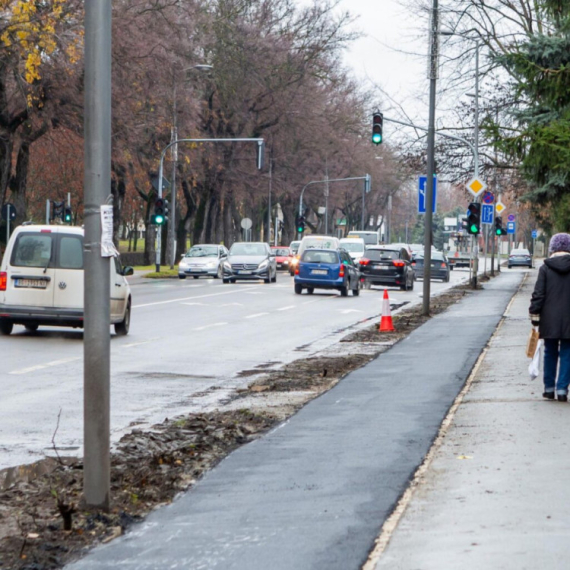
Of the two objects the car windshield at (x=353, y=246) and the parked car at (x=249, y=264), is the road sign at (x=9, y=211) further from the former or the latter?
the car windshield at (x=353, y=246)

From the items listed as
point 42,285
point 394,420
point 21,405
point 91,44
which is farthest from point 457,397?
point 42,285

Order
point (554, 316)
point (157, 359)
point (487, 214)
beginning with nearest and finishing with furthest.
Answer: point (554, 316) < point (157, 359) < point (487, 214)

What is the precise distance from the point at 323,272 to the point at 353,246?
27.2 metres

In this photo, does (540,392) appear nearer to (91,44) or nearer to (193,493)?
(193,493)

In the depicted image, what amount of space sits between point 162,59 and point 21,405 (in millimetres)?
29687

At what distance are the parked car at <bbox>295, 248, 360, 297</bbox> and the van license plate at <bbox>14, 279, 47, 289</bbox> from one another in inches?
796

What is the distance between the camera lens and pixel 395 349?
744 inches

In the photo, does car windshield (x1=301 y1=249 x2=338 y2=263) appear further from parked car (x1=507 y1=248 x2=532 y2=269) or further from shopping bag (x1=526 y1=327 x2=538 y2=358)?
parked car (x1=507 y1=248 x2=532 y2=269)

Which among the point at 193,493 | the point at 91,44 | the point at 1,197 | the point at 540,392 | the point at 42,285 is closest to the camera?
the point at 91,44

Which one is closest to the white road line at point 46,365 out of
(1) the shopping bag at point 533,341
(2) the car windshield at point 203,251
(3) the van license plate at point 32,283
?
(3) the van license plate at point 32,283

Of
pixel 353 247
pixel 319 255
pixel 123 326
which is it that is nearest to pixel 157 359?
pixel 123 326

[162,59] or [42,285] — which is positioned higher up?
[162,59]

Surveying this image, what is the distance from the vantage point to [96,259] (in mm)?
6711

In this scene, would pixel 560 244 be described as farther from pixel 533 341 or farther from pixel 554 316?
pixel 533 341
